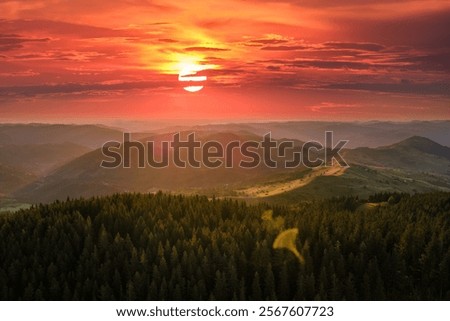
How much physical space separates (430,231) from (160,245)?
1748cm

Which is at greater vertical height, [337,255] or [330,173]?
[337,255]

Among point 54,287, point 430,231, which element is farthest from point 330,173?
point 54,287

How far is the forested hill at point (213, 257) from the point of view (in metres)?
27.2

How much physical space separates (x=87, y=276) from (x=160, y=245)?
411 cm

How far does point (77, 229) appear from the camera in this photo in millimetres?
36562

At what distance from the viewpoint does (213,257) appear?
29.4 m

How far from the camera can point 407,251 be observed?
105 feet

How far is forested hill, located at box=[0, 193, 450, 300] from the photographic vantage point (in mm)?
27172

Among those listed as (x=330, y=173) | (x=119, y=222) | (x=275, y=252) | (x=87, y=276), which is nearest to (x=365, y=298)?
(x=275, y=252)

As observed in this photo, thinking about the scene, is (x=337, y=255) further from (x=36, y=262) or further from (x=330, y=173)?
(x=330, y=173)
